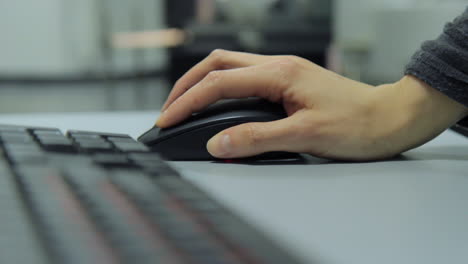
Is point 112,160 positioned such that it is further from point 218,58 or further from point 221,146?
point 218,58

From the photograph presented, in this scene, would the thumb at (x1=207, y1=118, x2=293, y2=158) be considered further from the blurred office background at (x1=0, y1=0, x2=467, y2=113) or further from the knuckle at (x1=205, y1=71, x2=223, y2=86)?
the blurred office background at (x1=0, y1=0, x2=467, y2=113)

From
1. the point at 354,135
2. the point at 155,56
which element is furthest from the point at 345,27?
the point at 354,135

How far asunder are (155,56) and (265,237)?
302cm

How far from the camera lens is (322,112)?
1.38 ft

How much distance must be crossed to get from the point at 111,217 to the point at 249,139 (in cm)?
24

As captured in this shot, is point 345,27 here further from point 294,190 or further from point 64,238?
point 64,238

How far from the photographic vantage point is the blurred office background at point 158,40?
7.22ft

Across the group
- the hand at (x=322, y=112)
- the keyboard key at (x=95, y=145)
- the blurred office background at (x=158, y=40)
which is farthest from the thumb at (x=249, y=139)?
the blurred office background at (x=158, y=40)

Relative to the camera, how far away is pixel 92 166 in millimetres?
249

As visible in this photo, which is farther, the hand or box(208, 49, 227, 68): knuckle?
box(208, 49, 227, 68): knuckle

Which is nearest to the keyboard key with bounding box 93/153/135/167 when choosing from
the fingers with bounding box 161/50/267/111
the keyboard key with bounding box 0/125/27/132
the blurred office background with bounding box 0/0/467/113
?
the keyboard key with bounding box 0/125/27/132

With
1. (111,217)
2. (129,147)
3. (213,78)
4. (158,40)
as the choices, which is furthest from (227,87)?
(158,40)

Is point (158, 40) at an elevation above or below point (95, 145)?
below

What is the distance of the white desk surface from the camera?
237mm
